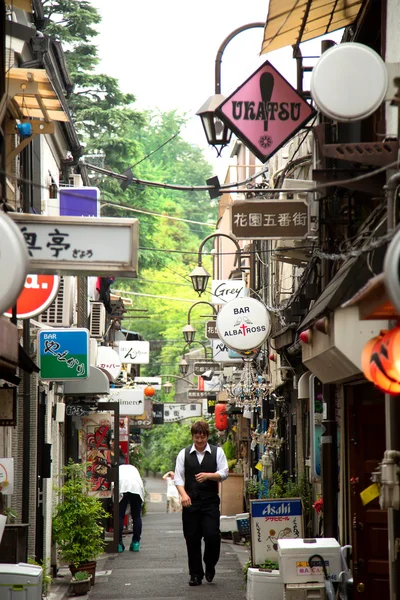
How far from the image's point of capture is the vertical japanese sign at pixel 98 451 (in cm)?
2128

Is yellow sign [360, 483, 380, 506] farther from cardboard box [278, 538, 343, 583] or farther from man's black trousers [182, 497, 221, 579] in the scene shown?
man's black trousers [182, 497, 221, 579]

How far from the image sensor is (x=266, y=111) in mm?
11633

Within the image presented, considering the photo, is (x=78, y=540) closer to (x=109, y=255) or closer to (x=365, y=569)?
(x=365, y=569)

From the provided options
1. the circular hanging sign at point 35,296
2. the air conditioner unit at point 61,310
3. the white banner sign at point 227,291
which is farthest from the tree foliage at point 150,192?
the circular hanging sign at point 35,296

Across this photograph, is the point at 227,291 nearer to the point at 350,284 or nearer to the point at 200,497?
the point at 200,497

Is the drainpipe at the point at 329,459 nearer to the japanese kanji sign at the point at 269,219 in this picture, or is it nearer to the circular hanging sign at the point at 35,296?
the japanese kanji sign at the point at 269,219

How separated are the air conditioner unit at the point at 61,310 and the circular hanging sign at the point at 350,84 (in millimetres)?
8310

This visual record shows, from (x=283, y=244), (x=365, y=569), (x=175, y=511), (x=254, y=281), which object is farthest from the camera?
(x=175, y=511)

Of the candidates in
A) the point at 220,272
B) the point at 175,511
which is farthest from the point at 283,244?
the point at 220,272

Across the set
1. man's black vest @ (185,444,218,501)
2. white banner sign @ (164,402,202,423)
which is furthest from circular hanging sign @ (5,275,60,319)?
white banner sign @ (164,402,202,423)

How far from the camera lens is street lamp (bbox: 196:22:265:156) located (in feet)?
39.2

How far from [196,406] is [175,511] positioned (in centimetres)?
1145

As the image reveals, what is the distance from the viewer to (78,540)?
15664 millimetres

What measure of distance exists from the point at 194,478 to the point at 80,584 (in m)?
2.21
